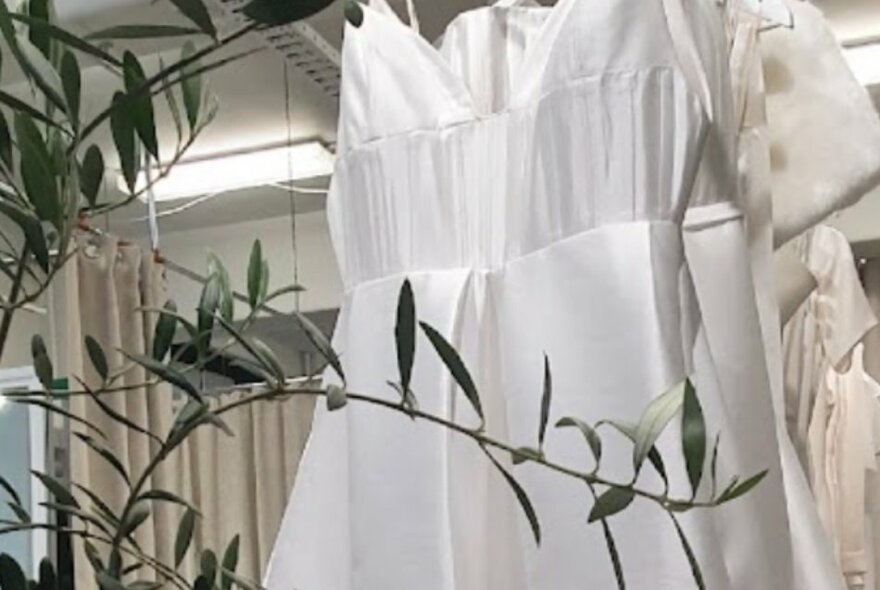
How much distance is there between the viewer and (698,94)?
1126 mm

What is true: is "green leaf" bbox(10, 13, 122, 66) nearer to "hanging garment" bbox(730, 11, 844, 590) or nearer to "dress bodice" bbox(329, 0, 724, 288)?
"dress bodice" bbox(329, 0, 724, 288)

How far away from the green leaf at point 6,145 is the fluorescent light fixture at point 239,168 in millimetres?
2792

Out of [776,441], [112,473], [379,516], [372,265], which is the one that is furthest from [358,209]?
[112,473]

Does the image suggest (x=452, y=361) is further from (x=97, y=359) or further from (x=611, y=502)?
(x=97, y=359)

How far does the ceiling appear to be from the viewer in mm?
2641

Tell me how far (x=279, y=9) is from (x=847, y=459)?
216 centimetres

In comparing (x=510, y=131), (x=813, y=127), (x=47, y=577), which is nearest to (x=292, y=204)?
(x=813, y=127)

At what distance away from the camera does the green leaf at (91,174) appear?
0.65 meters

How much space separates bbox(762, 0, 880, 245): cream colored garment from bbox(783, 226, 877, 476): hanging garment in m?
0.37

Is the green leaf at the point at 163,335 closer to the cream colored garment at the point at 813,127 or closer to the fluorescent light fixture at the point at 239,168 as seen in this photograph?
the cream colored garment at the point at 813,127

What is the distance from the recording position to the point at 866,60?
3229 mm

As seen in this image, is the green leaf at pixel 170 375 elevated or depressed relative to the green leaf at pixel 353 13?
depressed

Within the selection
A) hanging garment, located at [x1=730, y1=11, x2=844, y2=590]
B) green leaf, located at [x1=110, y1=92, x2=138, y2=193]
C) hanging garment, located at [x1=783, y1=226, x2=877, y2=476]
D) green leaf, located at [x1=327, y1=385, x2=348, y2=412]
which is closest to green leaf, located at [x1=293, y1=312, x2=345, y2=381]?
green leaf, located at [x1=327, y1=385, x2=348, y2=412]

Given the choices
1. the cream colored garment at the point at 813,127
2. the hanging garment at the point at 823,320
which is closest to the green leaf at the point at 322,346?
the cream colored garment at the point at 813,127
